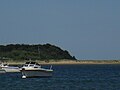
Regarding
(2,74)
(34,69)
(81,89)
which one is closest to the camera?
(81,89)

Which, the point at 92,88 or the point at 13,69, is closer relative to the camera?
the point at 92,88

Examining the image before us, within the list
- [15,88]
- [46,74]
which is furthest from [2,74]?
[15,88]

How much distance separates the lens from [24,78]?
108812mm

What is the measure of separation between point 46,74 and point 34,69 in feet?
15.1

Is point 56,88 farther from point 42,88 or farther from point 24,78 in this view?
point 24,78

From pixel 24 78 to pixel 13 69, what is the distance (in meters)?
30.8

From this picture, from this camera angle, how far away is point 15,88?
83750 mm

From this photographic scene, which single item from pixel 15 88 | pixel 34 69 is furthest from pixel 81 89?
pixel 34 69

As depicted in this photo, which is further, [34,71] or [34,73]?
[34,73]

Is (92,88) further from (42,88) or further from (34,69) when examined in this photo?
(34,69)

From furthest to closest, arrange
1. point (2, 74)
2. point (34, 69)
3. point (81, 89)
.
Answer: point (2, 74)
point (34, 69)
point (81, 89)

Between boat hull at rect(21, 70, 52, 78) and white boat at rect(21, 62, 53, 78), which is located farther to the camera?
boat hull at rect(21, 70, 52, 78)

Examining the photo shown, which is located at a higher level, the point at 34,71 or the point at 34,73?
the point at 34,71

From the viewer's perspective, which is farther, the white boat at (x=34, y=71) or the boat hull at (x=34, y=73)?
the boat hull at (x=34, y=73)
